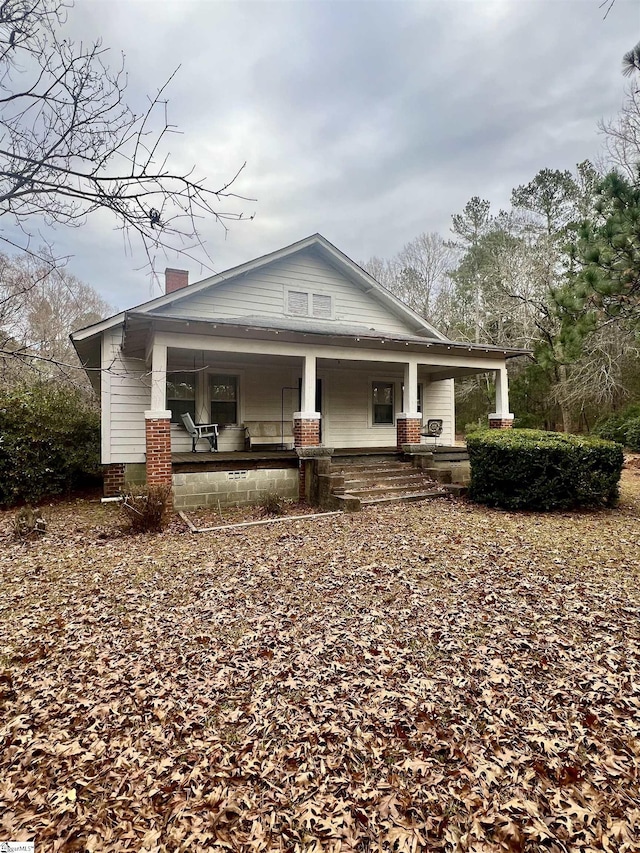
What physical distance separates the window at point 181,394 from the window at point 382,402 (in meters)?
5.36

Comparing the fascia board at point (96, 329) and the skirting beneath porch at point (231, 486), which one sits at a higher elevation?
the fascia board at point (96, 329)

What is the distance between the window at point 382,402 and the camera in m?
13.3

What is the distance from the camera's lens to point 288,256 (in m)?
11.5

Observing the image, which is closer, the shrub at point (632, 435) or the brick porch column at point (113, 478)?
the brick porch column at point (113, 478)

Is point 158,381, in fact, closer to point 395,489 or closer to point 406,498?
point 395,489

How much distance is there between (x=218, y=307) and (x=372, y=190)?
10048 mm

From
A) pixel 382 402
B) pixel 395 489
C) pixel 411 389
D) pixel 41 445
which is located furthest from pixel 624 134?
pixel 41 445

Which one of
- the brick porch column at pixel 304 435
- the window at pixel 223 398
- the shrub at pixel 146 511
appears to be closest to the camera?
the shrub at pixel 146 511

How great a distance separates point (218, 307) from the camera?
35.7 ft

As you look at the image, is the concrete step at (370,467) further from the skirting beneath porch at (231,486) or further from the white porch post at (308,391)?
the white porch post at (308,391)

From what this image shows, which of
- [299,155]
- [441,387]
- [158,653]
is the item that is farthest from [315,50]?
[441,387]

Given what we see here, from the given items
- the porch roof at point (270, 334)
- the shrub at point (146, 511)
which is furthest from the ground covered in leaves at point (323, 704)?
the porch roof at point (270, 334)

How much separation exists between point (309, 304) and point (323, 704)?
1043 cm

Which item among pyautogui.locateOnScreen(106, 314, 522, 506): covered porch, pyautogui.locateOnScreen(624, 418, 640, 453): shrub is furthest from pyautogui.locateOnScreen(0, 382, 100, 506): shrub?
pyautogui.locateOnScreen(624, 418, 640, 453): shrub
